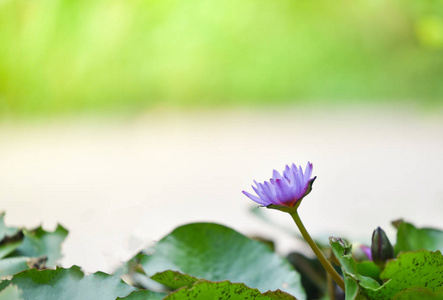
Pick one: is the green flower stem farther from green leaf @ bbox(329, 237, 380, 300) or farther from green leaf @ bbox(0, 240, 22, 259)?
green leaf @ bbox(0, 240, 22, 259)

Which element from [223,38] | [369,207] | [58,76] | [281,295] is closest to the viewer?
[281,295]

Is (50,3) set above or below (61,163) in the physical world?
above

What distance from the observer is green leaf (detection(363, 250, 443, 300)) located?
257 millimetres

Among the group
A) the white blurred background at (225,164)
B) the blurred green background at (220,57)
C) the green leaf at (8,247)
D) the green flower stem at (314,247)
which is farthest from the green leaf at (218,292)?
the blurred green background at (220,57)

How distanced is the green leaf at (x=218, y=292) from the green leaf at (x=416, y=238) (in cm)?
12

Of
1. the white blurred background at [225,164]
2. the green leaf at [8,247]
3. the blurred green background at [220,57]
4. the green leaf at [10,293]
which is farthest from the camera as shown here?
the blurred green background at [220,57]

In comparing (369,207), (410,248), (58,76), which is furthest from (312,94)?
(410,248)

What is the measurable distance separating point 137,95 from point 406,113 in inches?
45.0

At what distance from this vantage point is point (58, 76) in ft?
6.79

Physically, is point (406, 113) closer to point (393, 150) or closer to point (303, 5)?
point (393, 150)

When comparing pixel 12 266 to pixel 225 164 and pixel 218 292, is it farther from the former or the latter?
pixel 225 164

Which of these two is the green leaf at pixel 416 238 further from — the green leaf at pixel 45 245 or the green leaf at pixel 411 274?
the green leaf at pixel 45 245

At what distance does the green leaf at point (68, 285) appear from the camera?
0.83 feet

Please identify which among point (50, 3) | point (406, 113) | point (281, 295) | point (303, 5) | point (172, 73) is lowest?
point (281, 295)
